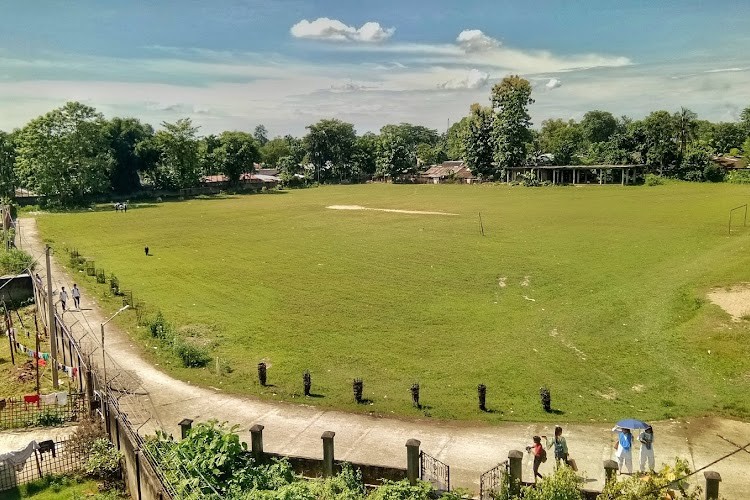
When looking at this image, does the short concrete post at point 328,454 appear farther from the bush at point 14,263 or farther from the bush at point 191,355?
the bush at point 14,263

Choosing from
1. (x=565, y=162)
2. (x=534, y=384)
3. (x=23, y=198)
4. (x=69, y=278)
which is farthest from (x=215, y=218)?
(x=565, y=162)

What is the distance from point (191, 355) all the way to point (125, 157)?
7297 cm

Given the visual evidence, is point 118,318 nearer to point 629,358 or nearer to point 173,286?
point 173,286

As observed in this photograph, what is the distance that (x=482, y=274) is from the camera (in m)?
31.7

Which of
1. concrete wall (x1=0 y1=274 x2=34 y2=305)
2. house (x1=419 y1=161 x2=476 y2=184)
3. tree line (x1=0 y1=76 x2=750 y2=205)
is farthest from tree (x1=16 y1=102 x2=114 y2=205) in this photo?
house (x1=419 y1=161 x2=476 y2=184)

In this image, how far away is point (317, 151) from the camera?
4557 inches

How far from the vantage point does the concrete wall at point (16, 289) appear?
29.0 m

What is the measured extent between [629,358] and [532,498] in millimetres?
11637

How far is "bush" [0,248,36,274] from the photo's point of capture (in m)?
31.8

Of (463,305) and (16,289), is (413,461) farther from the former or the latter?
(16,289)

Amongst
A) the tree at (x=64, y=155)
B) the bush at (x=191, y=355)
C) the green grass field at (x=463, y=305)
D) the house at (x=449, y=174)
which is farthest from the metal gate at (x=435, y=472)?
the house at (x=449, y=174)

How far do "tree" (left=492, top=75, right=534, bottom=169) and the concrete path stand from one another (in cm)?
8511

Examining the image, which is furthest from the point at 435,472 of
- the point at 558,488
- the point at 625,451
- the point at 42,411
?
the point at 42,411

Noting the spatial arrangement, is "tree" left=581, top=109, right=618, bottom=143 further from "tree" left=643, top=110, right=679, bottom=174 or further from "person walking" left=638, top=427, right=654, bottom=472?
"person walking" left=638, top=427, right=654, bottom=472
